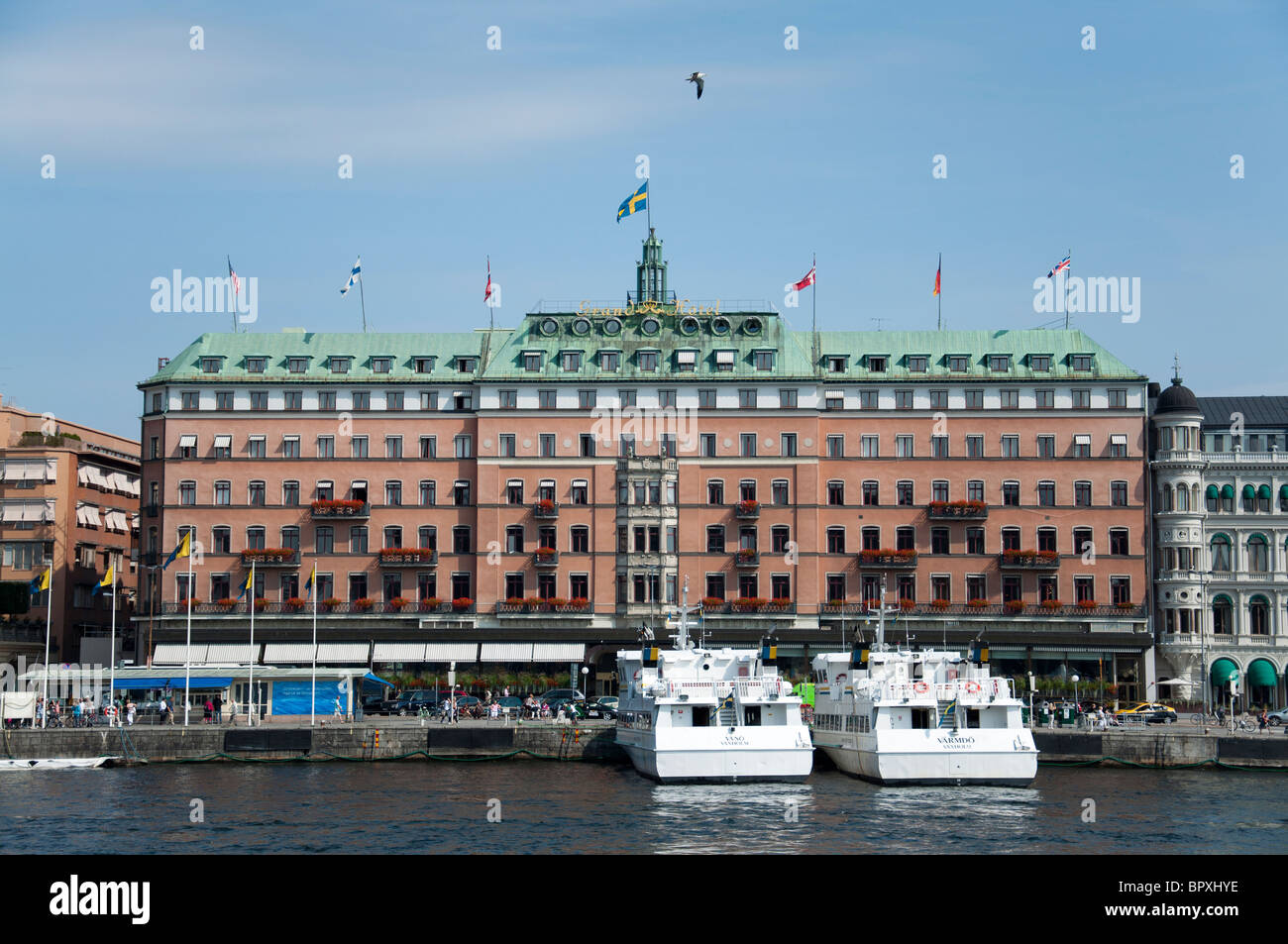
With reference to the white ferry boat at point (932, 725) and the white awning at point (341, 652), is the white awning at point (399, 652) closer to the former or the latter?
the white awning at point (341, 652)

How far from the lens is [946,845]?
50.9 m

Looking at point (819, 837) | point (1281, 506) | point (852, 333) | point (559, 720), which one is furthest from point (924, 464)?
point (819, 837)

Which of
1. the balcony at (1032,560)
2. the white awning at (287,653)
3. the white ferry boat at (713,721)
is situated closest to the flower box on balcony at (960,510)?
the balcony at (1032,560)

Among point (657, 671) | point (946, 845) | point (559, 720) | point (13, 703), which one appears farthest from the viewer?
point (559, 720)

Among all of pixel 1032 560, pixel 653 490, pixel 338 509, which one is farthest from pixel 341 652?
pixel 1032 560

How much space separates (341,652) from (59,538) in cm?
3160

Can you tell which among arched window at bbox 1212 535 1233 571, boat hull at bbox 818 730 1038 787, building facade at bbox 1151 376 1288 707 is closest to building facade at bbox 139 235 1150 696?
building facade at bbox 1151 376 1288 707

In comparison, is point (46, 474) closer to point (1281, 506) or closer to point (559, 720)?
point (559, 720)

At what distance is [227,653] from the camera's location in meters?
118

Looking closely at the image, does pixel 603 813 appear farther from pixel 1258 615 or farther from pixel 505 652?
pixel 1258 615

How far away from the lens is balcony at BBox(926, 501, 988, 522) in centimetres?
11906

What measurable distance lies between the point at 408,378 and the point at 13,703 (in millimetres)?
44080

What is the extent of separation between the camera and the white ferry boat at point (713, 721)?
72.3 metres

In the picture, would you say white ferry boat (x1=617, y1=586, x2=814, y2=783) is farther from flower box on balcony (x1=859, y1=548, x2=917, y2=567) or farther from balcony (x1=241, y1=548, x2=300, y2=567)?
balcony (x1=241, y1=548, x2=300, y2=567)
